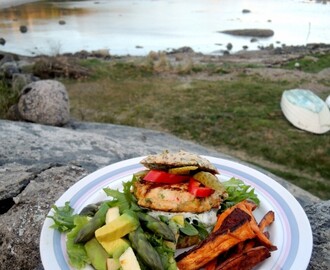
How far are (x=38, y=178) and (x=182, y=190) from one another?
1.48 meters

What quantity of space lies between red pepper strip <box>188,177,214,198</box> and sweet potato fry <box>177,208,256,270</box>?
367 millimetres

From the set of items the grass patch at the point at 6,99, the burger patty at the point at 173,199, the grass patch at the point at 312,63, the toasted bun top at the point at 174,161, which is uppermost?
the toasted bun top at the point at 174,161

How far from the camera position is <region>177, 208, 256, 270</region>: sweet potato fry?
2254 millimetres

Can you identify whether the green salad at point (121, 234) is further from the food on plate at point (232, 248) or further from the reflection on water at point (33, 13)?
the reflection on water at point (33, 13)

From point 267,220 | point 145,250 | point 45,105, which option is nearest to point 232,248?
point 267,220

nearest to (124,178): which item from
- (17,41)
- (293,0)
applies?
(17,41)

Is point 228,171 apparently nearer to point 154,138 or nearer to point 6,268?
point 6,268

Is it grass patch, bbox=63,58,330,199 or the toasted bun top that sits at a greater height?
the toasted bun top

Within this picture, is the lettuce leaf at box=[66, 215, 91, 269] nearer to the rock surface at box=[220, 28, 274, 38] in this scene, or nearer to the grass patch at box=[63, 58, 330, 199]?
the grass patch at box=[63, 58, 330, 199]

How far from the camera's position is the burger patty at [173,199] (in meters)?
2.64

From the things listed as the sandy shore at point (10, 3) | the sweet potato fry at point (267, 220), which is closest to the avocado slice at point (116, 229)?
the sweet potato fry at point (267, 220)

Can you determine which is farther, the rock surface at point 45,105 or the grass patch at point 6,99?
the grass patch at point 6,99

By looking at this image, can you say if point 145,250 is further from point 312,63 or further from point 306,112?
point 312,63

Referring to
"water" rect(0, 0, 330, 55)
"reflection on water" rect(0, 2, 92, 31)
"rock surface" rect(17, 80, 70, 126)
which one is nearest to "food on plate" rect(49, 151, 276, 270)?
"rock surface" rect(17, 80, 70, 126)
